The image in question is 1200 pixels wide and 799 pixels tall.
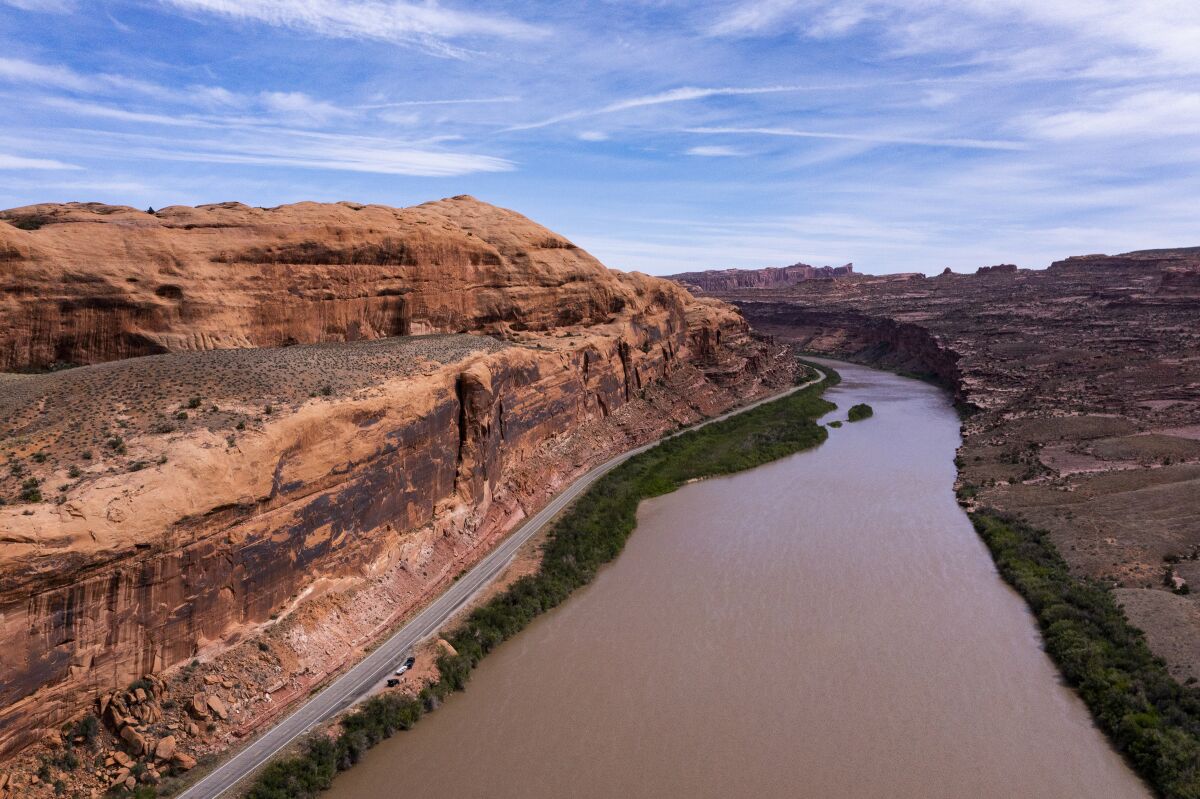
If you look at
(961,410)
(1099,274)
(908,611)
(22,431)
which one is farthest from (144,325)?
(1099,274)

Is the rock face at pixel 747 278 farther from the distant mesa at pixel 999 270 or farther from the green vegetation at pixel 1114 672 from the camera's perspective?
the green vegetation at pixel 1114 672

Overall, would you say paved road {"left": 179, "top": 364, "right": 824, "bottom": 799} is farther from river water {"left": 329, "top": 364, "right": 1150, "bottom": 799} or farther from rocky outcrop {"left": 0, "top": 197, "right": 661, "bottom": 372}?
rocky outcrop {"left": 0, "top": 197, "right": 661, "bottom": 372}

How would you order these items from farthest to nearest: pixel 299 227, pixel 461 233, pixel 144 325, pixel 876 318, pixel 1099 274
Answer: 1. pixel 1099 274
2. pixel 876 318
3. pixel 461 233
4. pixel 299 227
5. pixel 144 325

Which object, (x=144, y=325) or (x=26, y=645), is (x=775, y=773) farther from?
(x=144, y=325)

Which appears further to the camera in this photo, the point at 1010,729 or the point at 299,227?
the point at 299,227

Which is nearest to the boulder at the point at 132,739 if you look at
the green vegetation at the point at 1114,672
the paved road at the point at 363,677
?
the paved road at the point at 363,677

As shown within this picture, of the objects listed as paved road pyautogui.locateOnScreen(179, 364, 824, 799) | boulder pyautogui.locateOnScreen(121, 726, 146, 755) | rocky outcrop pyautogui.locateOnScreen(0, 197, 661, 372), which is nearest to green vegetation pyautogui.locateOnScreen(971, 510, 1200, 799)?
paved road pyautogui.locateOnScreen(179, 364, 824, 799)

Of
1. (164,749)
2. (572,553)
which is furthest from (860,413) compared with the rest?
(164,749)
